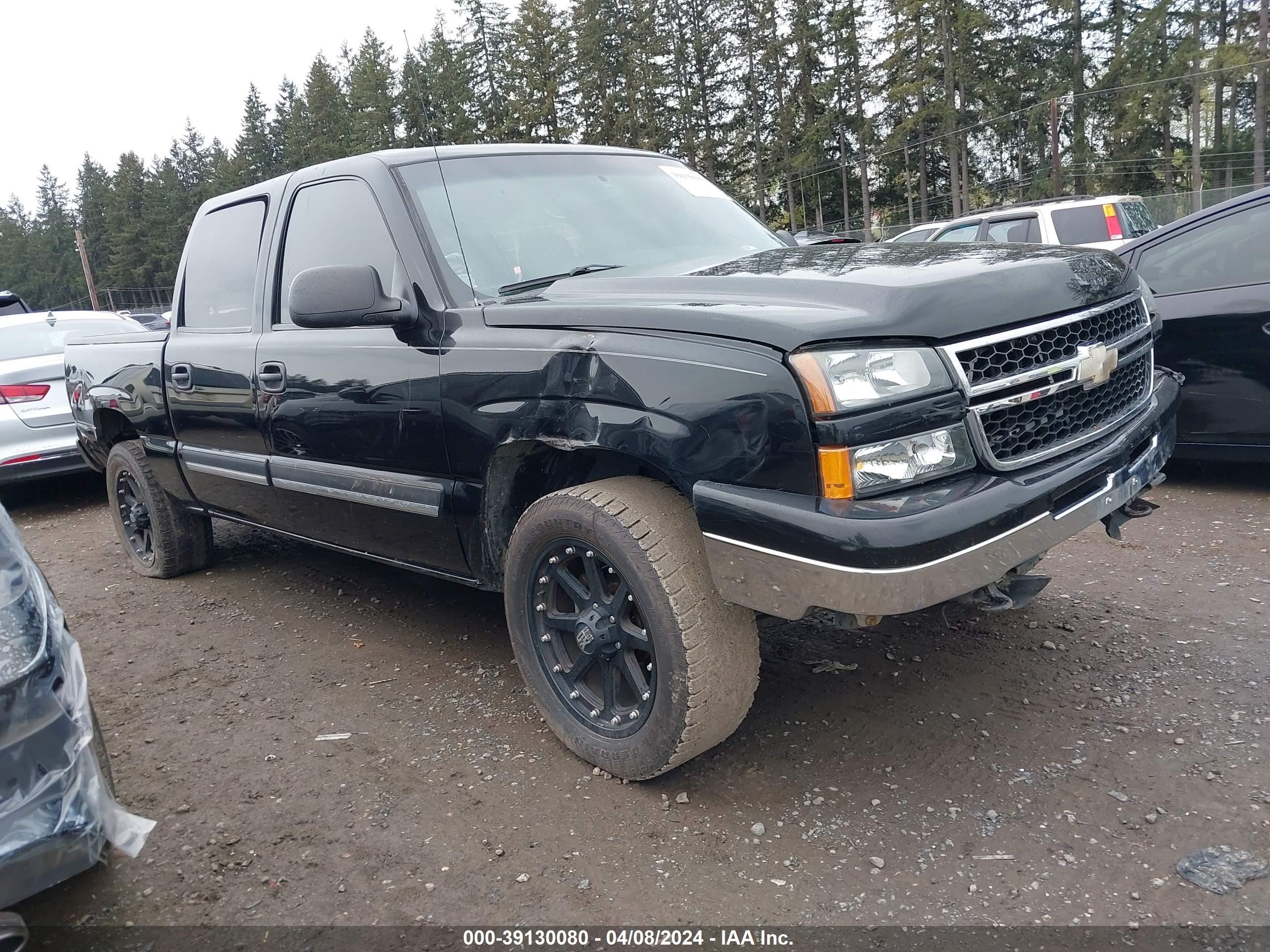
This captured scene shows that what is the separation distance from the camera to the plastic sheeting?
1.91 metres

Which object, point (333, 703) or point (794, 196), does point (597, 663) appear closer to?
point (333, 703)

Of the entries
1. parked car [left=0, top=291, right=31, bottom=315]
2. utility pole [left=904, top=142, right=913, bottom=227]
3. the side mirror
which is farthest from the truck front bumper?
utility pole [left=904, top=142, right=913, bottom=227]

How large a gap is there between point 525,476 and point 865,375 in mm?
1250

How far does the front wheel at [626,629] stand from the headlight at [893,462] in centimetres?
49

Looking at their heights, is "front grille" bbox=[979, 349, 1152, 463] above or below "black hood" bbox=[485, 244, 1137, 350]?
below

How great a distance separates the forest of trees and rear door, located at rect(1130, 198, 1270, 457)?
35.6 m

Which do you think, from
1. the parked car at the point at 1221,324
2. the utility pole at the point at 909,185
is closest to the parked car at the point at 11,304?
the parked car at the point at 1221,324

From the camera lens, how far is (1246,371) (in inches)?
186

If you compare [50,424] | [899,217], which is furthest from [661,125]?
[50,424]

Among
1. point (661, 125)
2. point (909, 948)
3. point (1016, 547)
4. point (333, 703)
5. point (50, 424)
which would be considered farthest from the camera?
point (661, 125)

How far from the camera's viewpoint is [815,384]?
7.25 ft

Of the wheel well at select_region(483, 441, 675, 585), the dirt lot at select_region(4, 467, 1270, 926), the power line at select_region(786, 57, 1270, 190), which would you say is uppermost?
the power line at select_region(786, 57, 1270, 190)

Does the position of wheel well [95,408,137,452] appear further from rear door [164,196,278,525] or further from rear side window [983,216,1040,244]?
rear side window [983,216,1040,244]

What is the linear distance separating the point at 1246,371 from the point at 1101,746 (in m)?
2.84
